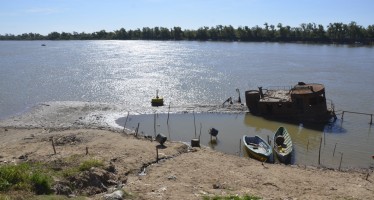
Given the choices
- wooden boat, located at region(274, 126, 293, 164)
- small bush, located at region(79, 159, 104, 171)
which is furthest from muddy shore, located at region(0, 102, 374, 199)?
wooden boat, located at region(274, 126, 293, 164)

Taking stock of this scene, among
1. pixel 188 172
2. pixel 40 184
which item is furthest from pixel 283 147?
pixel 40 184

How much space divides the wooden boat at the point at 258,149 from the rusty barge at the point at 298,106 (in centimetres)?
1245

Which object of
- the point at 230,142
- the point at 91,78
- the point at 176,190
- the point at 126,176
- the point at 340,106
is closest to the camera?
the point at 176,190

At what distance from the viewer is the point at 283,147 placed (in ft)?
112

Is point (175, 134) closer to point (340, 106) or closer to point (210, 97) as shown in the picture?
point (210, 97)

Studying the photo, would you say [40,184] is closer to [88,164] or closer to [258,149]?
[88,164]

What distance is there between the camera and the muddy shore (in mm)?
22109

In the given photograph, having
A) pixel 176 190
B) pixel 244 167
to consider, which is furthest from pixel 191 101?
pixel 176 190

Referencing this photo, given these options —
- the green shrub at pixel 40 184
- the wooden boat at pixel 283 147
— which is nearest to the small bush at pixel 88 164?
the green shrub at pixel 40 184

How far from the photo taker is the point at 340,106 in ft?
178

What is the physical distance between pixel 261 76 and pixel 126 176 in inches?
2517

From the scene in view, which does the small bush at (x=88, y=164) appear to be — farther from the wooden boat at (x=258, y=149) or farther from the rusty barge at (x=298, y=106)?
the rusty barge at (x=298, y=106)

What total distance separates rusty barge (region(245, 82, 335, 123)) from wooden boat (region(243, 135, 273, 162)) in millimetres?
12446

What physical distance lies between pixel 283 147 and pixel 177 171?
1246cm
